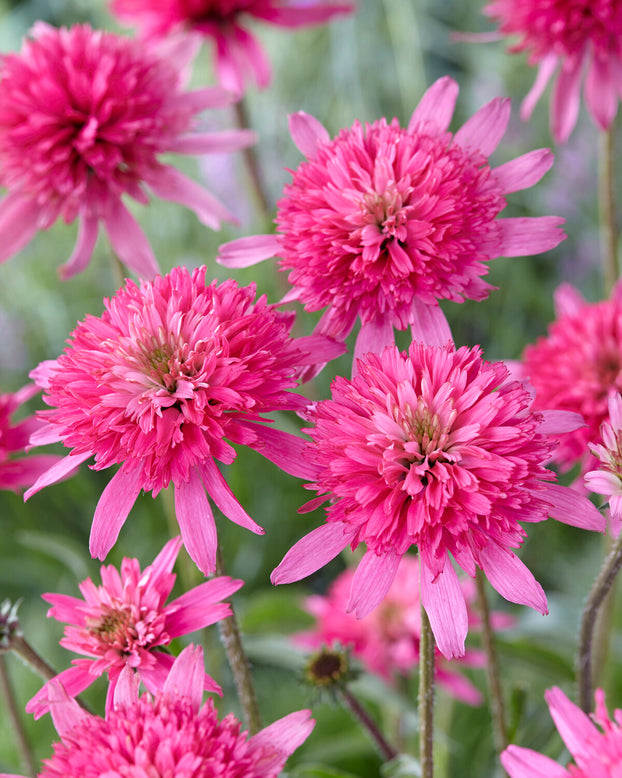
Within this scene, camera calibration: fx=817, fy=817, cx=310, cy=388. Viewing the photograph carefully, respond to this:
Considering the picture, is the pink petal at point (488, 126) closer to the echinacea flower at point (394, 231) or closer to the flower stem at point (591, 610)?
the echinacea flower at point (394, 231)

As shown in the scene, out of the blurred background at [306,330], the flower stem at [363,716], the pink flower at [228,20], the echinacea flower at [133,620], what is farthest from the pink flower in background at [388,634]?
the pink flower at [228,20]

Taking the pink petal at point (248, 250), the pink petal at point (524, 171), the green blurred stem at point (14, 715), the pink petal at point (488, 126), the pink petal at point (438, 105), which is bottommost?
the green blurred stem at point (14, 715)

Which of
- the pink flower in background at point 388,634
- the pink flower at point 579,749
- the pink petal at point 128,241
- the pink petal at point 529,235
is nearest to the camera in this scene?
the pink flower at point 579,749

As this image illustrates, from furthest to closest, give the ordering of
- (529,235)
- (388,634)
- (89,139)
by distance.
Answer: (388,634) < (89,139) < (529,235)

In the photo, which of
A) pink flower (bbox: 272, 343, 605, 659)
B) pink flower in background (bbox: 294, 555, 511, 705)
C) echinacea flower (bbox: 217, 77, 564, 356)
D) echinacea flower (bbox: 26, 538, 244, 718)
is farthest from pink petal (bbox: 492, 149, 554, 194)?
pink flower in background (bbox: 294, 555, 511, 705)

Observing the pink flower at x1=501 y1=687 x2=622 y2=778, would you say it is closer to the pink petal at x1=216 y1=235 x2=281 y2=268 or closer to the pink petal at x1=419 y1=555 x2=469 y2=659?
the pink petal at x1=419 y1=555 x2=469 y2=659

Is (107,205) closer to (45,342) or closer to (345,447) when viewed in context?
(345,447)

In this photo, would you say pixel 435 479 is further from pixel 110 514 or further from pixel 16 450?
pixel 16 450

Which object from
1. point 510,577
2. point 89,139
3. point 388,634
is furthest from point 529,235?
point 388,634
